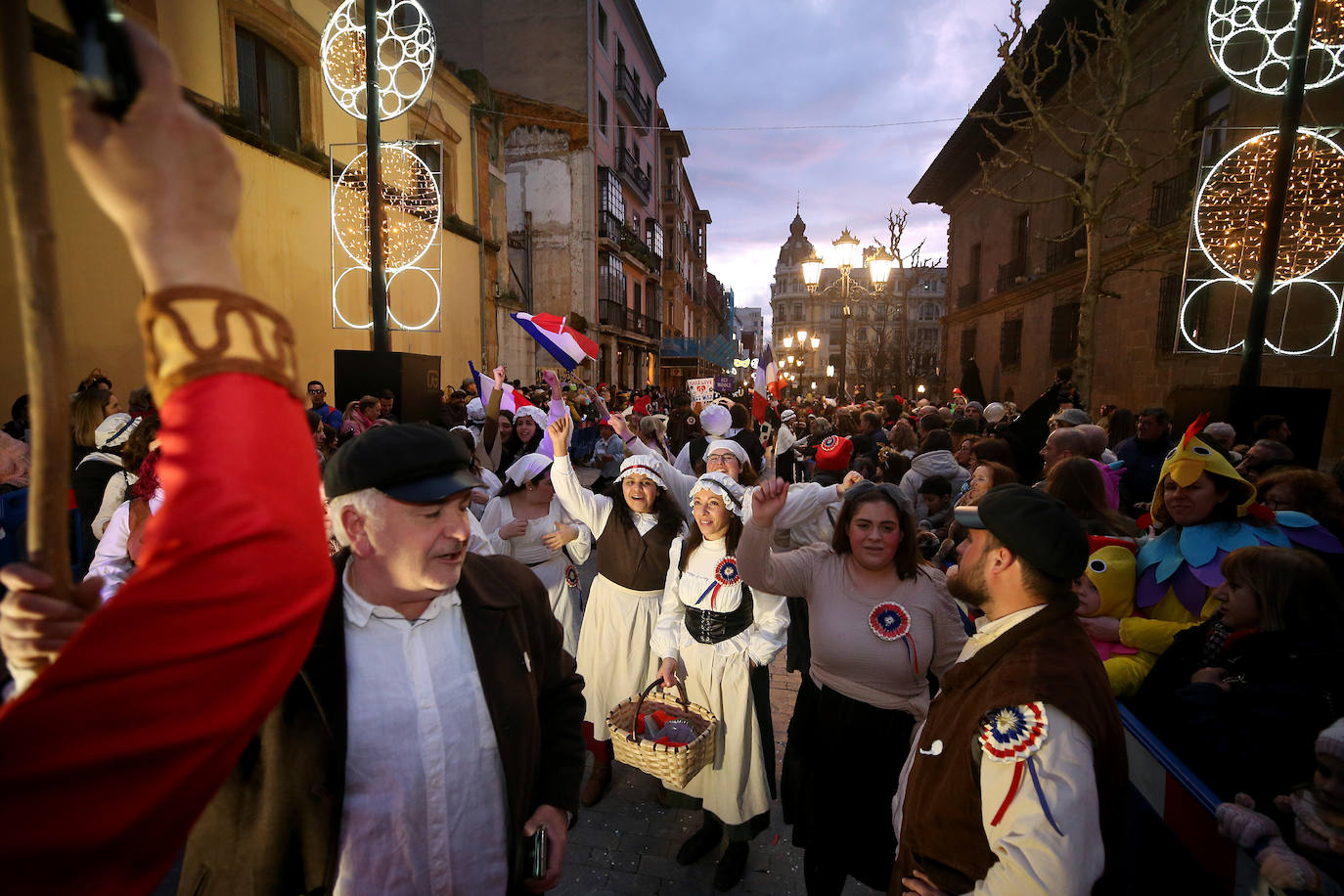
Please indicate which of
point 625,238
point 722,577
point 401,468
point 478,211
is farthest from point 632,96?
point 401,468

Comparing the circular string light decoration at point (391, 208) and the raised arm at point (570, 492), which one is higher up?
the circular string light decoration at point (391, 208)

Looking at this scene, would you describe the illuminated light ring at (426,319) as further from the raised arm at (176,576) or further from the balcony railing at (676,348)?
the balcony railing at (676,348)

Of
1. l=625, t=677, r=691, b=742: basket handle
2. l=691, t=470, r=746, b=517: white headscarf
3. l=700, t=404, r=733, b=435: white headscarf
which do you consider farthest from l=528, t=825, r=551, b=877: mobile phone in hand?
l=700, t=404, r=733, b=435: white headscarf

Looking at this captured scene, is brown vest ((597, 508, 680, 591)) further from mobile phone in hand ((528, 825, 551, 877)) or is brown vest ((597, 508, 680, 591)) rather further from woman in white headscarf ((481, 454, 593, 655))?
mobile phone in hand ((528, 825, 551, 877))

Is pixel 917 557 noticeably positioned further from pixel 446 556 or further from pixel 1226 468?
pixel 446 556

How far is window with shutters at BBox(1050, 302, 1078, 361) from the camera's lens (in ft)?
55.6

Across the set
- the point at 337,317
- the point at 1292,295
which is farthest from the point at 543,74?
the point at 1292,295

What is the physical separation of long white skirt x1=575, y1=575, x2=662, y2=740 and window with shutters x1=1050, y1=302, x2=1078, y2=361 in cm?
1743

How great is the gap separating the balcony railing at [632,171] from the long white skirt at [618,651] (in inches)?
1101

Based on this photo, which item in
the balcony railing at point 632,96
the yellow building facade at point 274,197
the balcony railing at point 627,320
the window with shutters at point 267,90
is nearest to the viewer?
the yellow building facade at point 274,197

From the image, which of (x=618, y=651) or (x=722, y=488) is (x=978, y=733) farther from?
(x=618, y=651)

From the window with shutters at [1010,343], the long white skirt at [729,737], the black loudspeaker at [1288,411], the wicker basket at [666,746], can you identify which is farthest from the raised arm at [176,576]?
the window with shutters at [1010,343]

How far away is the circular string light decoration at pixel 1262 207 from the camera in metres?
6.25

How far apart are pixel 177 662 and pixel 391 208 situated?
1253 centimetres
